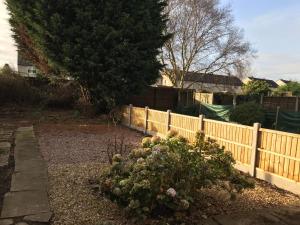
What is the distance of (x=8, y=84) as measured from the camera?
17.3 metres

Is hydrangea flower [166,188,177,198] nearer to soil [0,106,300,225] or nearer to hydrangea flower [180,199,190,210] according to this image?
hydrangea flower [180,199,190,210]

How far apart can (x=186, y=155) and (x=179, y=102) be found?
19277mm

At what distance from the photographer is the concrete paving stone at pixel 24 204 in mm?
4269

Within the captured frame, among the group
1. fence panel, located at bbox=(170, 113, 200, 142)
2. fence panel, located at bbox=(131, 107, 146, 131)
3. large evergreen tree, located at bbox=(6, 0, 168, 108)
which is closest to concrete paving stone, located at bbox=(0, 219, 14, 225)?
fence panel, located at bbox=(170, 113, 200, 142)

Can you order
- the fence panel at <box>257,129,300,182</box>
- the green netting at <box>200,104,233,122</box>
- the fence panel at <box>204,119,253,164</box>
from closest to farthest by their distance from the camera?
the fence panel at <box>257,129,300,182</box> → the fence panel at <box>204,119,253,164</box> → the green netting at <box>200,104,233,122</box>

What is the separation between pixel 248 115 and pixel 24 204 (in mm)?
11495

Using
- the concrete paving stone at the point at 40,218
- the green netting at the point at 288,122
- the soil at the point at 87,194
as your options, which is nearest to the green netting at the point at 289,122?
the green netting at the point at 288,122

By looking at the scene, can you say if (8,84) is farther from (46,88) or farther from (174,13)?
(174,13)

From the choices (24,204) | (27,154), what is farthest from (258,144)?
(27,154)

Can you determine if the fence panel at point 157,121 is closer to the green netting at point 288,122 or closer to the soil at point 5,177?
the green netting at point 288,122

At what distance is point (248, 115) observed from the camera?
566 inches

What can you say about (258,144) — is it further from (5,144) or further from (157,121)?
(5,144)

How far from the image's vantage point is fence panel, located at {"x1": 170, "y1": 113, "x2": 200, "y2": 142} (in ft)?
30.8

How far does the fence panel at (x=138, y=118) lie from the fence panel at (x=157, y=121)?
0.60m
